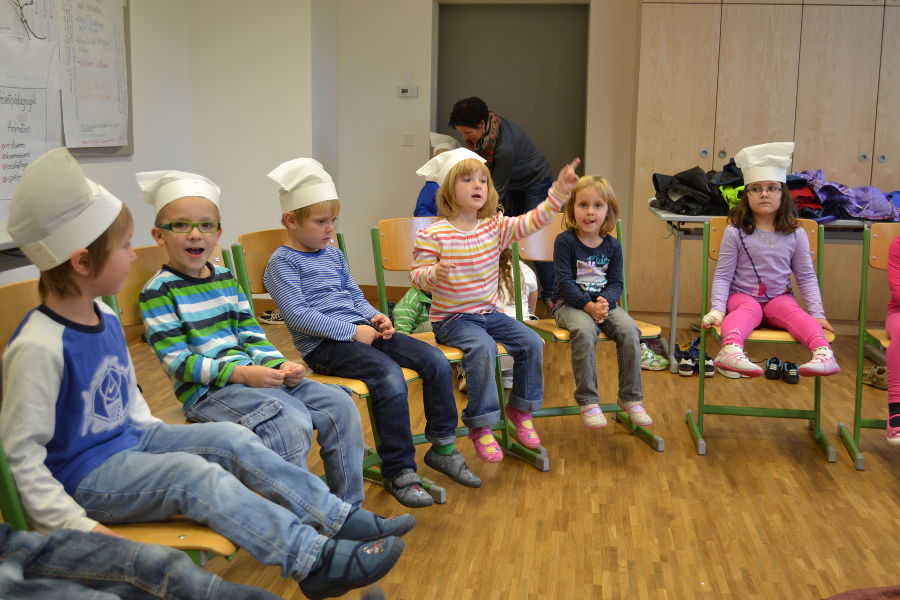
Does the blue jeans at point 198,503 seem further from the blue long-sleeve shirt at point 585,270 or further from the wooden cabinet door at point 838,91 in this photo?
the wooden cabinet door at point 838,91

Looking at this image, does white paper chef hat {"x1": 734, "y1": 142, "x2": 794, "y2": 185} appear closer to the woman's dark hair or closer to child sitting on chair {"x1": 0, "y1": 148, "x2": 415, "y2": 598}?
the woman's dark hair

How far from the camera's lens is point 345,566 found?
1.70 metres

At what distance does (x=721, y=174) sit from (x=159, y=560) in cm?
367

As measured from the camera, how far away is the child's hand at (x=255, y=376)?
7.01ft

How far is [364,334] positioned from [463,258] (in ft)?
1.69

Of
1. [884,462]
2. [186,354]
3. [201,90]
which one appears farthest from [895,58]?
[186,354]

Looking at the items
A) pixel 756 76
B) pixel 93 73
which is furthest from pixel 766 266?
pixel 93 73

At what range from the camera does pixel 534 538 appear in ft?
8.47

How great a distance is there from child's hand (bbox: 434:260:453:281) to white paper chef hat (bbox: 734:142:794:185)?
4.19 ft

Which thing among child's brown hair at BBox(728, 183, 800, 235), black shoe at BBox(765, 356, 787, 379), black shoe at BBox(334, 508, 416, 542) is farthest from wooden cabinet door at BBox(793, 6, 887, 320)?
black shoe at BBox(334, 508, 416, 542)

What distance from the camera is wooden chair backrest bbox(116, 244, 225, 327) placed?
2.24m

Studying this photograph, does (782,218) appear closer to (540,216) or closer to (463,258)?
(540,216)

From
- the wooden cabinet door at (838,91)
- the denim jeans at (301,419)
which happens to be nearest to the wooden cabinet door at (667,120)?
the wooden cabinet door at (838,91)

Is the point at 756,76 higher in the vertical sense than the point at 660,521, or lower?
higher
